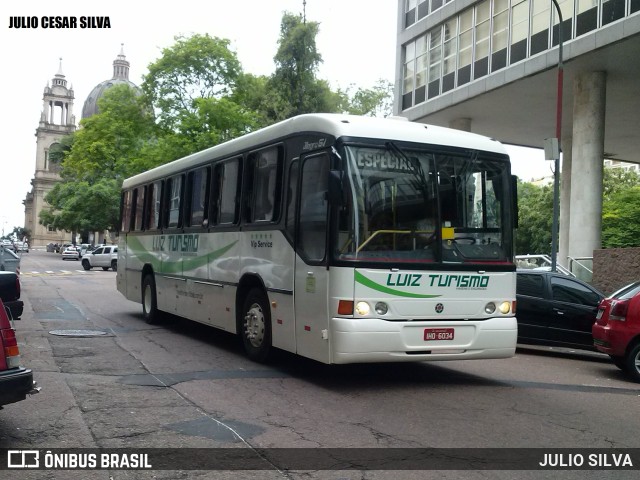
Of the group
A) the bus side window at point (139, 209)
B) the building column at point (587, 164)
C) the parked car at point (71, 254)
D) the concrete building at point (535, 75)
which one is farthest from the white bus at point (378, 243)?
the parked car at point (71, 254)

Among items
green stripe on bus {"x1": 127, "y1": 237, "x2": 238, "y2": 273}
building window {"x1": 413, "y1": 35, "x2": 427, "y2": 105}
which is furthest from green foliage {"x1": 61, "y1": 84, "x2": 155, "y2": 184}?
green stripe on bus {"x1": 127, "y1": 237, "x2": 238, "y2": 273}

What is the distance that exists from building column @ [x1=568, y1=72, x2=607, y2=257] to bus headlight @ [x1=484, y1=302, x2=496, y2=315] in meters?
17.6

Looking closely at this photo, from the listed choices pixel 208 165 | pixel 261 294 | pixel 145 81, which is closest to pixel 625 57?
pixel 208 165

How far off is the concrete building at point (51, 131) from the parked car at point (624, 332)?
12766 centimetres

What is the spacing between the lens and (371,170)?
336 inches

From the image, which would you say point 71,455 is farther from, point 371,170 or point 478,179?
point 478,179

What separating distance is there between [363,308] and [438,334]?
1.02 metres

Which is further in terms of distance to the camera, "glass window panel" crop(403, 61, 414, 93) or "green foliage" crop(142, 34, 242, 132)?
"green foliage" crop(142, 34, 242, 132)

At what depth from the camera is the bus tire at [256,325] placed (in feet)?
33.1

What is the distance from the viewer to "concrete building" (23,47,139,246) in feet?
459

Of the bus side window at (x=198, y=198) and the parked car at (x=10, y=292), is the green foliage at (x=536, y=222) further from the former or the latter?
the parked car at (x=10, y=292)

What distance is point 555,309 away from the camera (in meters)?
13.2

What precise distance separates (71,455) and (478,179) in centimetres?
569

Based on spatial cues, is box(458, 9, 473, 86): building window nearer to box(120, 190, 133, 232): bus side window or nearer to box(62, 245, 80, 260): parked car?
box(120, 190, 133, 232): bus side window
